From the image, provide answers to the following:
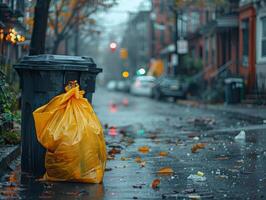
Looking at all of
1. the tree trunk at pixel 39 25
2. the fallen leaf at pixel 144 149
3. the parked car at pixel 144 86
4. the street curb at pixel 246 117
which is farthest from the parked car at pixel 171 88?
the fallen leaf at pixel 144 149

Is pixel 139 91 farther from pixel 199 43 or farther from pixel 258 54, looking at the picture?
pixel 258 54

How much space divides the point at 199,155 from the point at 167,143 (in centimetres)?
232

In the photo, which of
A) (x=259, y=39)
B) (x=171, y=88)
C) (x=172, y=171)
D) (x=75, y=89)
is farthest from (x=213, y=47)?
(x=75, y=89)

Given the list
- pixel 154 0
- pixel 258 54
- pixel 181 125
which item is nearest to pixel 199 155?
pixel 181 125

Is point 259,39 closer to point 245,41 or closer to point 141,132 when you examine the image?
point 245,41

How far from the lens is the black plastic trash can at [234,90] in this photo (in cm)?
2827

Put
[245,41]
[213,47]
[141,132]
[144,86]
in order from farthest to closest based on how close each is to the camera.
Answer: [144,86] → [213,47] → [245,41] → [141,132]

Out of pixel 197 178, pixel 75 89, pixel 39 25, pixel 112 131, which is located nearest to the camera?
pixel 75 89

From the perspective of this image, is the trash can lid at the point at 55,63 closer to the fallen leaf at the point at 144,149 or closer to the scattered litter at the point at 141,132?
the fallen leaf at the point at 144,149

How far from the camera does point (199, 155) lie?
11031 mm

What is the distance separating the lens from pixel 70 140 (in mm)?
7738

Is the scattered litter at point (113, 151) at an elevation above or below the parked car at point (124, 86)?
above

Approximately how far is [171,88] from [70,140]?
1234 inches

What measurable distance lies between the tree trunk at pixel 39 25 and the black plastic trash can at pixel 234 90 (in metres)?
14.2
